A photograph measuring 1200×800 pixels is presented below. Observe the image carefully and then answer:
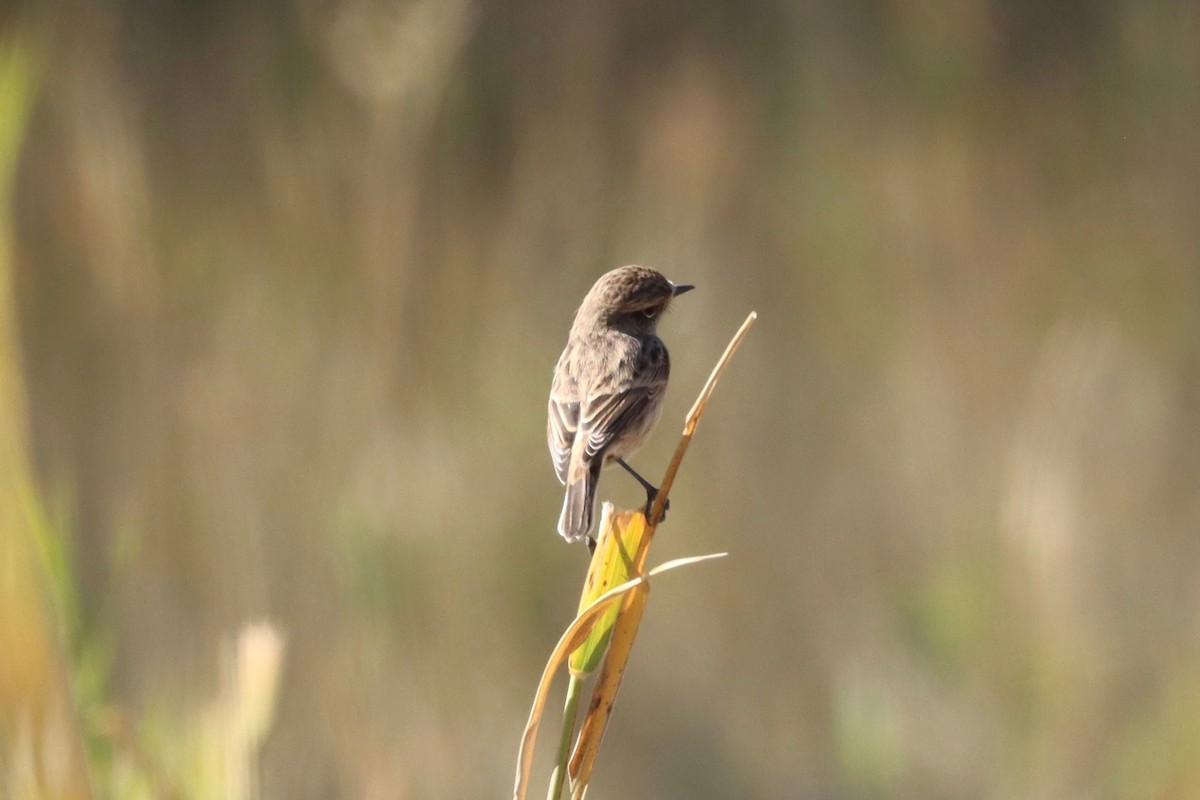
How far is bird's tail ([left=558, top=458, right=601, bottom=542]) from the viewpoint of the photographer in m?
2.44

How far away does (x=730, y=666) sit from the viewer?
347 cm

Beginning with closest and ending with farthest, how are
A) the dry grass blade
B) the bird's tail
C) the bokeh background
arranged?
the dry grass blade, the bird's tail, the bokeh background

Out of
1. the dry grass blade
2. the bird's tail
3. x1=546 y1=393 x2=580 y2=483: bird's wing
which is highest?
the dry grass blade

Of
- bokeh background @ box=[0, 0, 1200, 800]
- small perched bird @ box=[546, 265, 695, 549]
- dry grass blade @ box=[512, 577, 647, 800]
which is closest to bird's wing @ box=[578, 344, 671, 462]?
small perched bird @ box=[546, 265, 695, 549]

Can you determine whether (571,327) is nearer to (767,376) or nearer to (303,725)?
(767,376)

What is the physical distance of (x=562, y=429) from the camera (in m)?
2.93

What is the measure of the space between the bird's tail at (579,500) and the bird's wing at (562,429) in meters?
0.06

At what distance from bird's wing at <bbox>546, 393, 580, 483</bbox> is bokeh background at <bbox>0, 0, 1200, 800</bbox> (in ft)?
1.14

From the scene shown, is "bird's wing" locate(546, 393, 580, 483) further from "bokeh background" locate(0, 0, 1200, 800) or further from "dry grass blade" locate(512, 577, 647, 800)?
"dry grass blade" locate(512, 577, 647, 800)

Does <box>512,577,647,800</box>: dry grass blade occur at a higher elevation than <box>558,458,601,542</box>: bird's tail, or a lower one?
higher

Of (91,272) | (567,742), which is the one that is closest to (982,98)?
(91,272)

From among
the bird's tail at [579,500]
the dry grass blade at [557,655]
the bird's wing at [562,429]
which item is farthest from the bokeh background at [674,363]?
the dry grass blade at [557,655]

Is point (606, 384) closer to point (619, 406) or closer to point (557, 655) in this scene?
point (619, 406)

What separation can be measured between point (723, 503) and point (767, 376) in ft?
1.54
